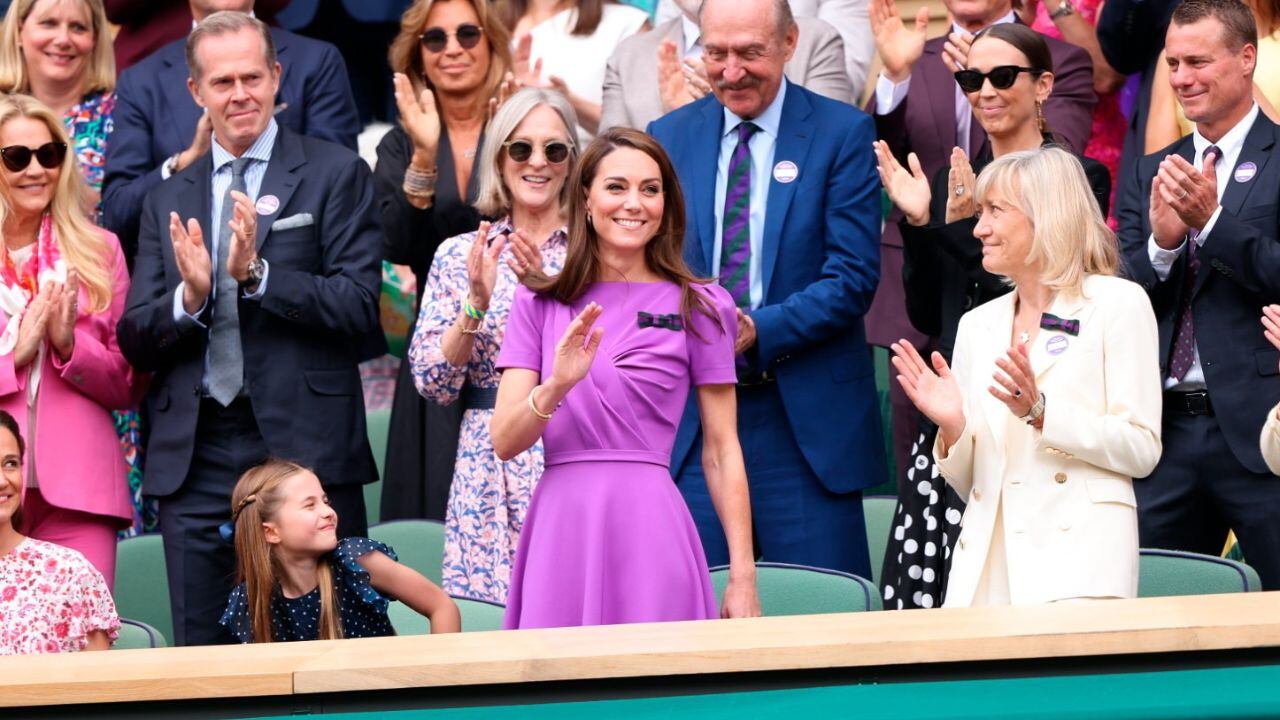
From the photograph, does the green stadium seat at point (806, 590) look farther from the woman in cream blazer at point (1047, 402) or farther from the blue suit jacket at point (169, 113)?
the blue suit jacket at point (169, 113)

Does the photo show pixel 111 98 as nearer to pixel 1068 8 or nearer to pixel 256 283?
pixel 256 283

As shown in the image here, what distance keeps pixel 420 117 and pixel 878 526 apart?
6.48 feet

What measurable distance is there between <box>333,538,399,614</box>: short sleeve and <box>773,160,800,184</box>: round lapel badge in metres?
1.46

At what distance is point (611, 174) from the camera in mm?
4133

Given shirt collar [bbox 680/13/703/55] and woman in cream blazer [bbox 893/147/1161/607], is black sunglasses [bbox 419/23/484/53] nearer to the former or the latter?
shirt collar [bbox 680/13/703/55]

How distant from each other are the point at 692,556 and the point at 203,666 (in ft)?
4.66

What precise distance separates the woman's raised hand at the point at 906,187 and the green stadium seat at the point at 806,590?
1.14 m

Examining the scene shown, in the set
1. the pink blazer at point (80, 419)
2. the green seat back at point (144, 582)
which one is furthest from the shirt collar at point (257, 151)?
the green seat back at point (144, 582)

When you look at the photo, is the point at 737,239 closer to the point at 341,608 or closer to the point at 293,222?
the point at 293,222

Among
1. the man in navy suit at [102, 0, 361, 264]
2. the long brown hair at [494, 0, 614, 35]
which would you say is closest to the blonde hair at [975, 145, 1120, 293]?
the man in navy suit at [102, 0, 361, 264]

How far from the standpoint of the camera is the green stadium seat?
4117 mm

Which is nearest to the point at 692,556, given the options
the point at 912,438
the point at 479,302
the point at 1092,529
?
the point at 1092,529

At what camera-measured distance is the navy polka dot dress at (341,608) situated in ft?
14.4

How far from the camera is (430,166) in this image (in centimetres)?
596
